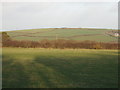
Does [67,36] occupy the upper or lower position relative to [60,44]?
upper

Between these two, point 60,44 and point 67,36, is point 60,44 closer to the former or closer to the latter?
point 60,44

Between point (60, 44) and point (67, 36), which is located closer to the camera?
point (60, 44)

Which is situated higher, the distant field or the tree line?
the distant field

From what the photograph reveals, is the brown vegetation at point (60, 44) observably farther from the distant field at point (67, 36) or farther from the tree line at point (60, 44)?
the distant field at point (67, 36)

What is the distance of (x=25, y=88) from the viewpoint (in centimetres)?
494

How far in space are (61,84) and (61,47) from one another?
1919 cm

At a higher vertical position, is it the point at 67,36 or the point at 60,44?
the point at 67,36

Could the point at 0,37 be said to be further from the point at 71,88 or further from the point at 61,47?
the point at 71,88

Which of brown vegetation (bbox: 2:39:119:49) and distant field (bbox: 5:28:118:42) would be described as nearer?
brown vegetation (bbox: 2:39:119:49)

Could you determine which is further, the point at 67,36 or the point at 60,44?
the point at 67,36

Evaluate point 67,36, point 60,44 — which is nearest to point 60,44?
point 60,44

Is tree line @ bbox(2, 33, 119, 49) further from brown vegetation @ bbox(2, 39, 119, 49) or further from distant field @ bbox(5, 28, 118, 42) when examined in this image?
distant field @ bbox(5, 28, 118, 42)

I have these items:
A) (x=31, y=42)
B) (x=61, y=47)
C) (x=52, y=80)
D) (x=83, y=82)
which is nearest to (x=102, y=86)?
(x=83, y=82)

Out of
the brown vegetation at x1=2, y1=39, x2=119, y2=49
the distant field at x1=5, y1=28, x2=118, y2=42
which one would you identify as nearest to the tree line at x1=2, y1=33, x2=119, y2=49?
the brown vegetation at x1=2, y1=39, x2=119, y2=49
